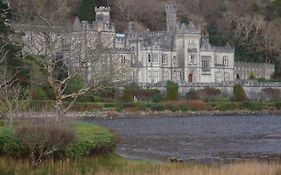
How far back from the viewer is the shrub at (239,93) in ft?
258

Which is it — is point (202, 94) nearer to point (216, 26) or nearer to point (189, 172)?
point (216, 26)

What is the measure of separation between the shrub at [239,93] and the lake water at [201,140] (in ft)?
64.2

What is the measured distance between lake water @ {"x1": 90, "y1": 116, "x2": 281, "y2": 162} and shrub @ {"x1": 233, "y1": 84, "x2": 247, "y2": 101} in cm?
1958

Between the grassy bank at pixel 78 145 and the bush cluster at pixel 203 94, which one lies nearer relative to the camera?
the grassy bank at pixel 78 145

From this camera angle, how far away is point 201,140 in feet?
133

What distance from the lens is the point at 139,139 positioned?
134 feet

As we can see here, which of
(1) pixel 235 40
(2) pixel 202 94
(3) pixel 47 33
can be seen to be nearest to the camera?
(3) pixel 47 33

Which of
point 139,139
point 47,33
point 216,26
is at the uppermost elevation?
point 216,26

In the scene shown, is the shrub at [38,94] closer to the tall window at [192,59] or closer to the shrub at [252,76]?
the tall window at [192,59]

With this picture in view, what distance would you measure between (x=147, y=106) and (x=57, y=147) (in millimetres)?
48394

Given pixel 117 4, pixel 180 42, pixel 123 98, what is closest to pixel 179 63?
pixel 180 42

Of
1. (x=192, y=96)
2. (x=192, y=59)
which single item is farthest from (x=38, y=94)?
(x=192, y=59)

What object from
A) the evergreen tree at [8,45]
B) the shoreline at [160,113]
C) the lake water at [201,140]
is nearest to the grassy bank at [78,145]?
the lake water at [201,140]

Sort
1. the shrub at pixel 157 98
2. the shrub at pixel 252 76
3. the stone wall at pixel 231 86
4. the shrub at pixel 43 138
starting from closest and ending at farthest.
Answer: the shrub at pixel 43 138 < the shrub at pixel 157 98 < the stone wall at pixel 231 86 < the shrub at pixel 252 76
